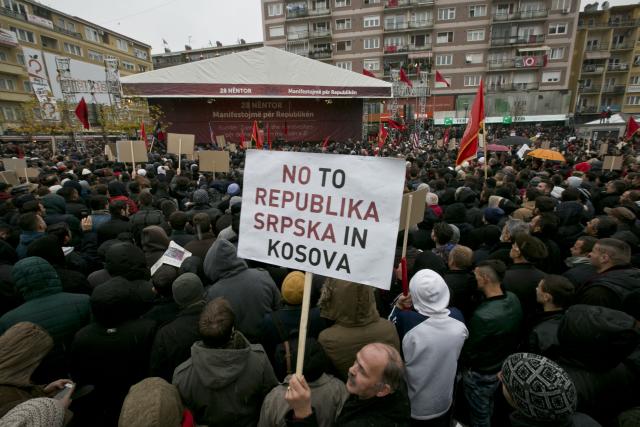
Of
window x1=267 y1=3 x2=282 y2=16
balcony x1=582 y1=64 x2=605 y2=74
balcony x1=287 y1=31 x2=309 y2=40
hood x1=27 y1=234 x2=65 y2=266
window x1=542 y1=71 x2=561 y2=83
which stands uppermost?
window x1=267 y1=3 x2=282 y2=16

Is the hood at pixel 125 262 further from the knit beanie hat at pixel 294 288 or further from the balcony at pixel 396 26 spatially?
the balcony at pixel 396 26

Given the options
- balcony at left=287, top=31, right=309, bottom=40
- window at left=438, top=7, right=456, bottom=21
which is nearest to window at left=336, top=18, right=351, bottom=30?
balcony at left=287, top=31, right=309, bottom=40

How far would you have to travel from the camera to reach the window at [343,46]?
147 ft

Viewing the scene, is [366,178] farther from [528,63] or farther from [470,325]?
[528,63]

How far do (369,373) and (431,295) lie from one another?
35.1 inches

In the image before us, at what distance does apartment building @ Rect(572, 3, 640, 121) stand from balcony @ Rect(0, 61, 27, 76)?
72.7 metres

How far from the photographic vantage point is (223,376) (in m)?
1.84

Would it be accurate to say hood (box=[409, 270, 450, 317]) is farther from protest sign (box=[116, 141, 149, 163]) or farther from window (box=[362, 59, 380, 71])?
window (box=[362, 59, 380, 71])

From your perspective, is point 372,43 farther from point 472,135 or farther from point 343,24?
point 472,135

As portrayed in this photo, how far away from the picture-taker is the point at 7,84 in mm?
38844

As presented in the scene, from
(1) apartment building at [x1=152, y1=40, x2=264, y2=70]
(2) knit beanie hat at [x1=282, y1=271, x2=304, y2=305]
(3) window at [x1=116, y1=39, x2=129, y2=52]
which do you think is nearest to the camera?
(2) knit beanie hat at [x1=282, y1=271, x2=304, y2=305]

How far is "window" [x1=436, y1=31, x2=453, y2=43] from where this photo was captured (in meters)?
42.0

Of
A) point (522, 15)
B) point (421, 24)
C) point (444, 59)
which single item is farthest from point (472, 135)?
A: point (522, 15)

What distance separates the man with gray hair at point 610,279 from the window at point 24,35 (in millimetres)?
58385
